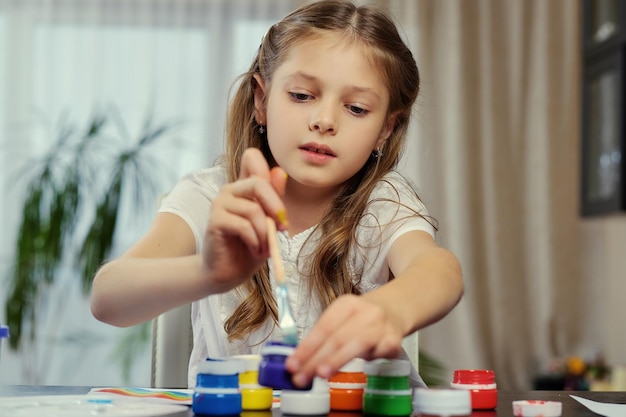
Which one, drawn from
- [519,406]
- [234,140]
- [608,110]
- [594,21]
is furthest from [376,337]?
[594,21]

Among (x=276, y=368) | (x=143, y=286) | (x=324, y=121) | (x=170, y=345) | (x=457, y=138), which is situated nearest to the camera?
(x=276, y=368)

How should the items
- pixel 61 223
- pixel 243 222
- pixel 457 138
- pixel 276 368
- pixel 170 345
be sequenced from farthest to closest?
pixel 457 138, pixel 61 223, pixel 170 345, pixel 243 222, pixel 276 368

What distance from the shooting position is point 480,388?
815mm

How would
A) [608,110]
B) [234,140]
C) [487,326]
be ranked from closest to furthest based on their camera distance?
1. [234,140]
2. [608,110]
3. [487,326]

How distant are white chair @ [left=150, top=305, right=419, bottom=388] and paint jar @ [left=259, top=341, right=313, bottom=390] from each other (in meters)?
0.72

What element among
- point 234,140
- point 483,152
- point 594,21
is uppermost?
point 594,21

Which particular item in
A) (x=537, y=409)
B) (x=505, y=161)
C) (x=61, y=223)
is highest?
(x=505, y=161)

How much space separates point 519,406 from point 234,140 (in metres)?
0.77

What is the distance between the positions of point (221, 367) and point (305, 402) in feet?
0.24

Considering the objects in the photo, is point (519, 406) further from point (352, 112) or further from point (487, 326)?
point (487, 326)

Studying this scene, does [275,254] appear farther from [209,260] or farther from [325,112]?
[325,112]

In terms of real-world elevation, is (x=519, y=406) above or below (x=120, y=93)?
below

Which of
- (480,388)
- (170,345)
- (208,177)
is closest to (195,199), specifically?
(208,177)

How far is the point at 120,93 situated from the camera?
3.93 meters
